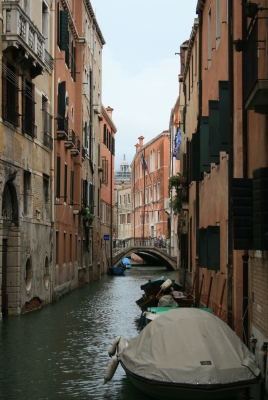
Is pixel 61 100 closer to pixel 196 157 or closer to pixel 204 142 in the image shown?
pixel 196 157

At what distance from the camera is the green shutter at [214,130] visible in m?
18.2

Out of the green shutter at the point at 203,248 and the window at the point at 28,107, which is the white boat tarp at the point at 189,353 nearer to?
the green shutter at the point at 203,248

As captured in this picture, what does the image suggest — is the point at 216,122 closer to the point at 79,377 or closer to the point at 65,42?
the point at 79,377

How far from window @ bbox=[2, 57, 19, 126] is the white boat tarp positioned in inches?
415

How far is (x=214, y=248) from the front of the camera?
19.4 metres

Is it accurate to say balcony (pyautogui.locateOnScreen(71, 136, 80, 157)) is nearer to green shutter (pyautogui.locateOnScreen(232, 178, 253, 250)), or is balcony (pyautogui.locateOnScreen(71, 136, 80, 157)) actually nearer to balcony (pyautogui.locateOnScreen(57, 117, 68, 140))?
balcony (pyautogui.locateOnScreen(57, 117, 68, 140))

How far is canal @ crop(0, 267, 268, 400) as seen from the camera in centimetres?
1291

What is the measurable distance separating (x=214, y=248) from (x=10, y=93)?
7277mm

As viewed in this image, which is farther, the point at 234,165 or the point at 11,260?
the point at 11,260

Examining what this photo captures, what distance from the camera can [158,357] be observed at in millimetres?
11461

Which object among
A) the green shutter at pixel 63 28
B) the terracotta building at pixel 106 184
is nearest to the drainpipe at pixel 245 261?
the green shutter at pixel 63 28

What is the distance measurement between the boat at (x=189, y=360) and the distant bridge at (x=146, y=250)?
47.6 metres

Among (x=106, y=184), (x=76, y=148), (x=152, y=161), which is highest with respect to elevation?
(x=152, y=161)

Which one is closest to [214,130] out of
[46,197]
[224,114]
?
[224,114]
